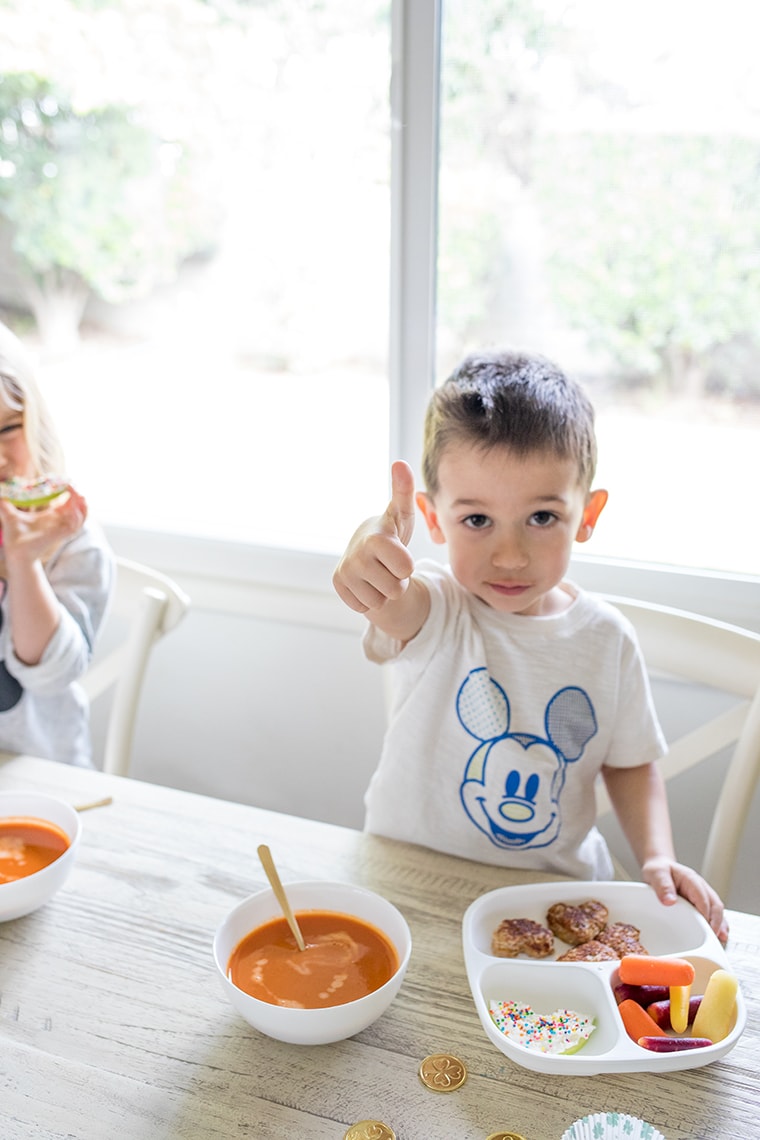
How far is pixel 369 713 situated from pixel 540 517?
0.86 meters

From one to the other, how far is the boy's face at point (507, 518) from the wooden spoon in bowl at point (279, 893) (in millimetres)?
398

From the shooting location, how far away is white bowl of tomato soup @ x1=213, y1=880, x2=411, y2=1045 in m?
0.78

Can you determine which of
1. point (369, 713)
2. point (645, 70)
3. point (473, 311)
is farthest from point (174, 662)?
point (645, 70)

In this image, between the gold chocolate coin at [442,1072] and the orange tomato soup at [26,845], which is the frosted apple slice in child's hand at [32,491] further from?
the gold chocolate coin at [442,1072]

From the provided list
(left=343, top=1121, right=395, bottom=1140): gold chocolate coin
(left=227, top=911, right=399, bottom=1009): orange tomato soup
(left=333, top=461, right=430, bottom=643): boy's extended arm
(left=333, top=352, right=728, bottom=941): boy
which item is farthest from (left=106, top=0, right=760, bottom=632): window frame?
(left=343, top=1121, right=395, bottom=1140): gold chocolate coin

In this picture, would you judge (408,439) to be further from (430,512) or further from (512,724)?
(512,724)

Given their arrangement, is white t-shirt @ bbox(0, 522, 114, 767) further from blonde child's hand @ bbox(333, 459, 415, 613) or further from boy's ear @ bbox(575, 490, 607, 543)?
boy's ear @ bbox(575, 490, 607, 543)

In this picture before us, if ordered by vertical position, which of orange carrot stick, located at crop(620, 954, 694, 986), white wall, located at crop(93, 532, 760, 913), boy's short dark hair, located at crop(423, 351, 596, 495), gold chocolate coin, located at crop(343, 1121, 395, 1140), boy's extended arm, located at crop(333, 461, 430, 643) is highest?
boy's short dark hair, located at crop(423, 351, 596, 495)

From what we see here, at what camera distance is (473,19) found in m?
1.53

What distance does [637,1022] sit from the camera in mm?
821

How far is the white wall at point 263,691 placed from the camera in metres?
1.87

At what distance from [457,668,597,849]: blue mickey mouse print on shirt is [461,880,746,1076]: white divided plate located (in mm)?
180

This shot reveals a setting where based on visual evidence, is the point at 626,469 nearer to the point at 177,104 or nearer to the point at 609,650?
the point at 609,650

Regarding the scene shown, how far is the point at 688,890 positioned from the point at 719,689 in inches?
15.6
